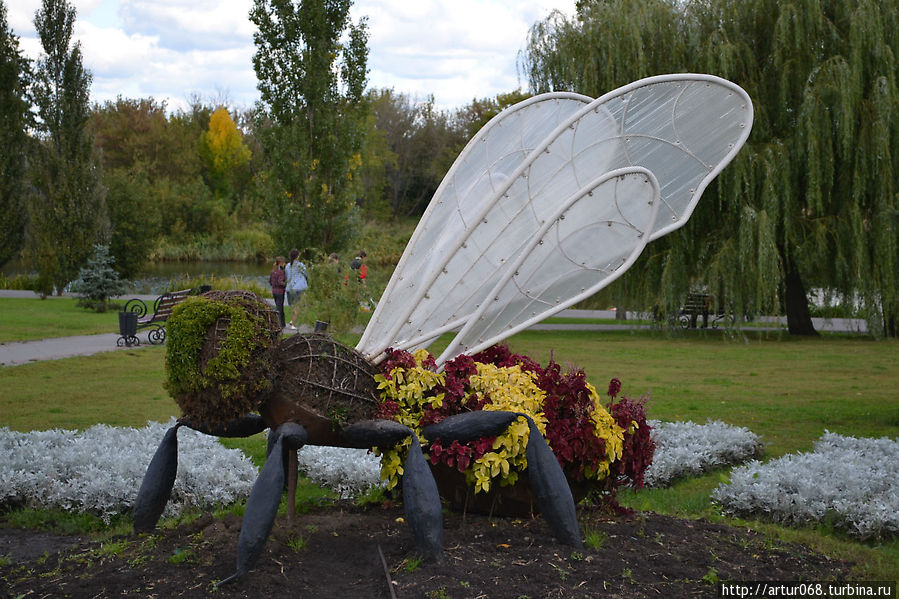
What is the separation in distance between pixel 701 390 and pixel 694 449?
4613mm

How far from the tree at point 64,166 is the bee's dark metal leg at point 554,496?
26.9 meters

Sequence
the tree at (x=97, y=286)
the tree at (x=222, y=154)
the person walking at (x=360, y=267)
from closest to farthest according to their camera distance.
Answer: the person walking at (x=360, y=267) → the tree at (x=97, y=286) → the tree at (x=222, y=154)

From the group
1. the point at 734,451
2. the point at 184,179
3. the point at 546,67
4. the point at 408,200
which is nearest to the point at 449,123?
the point at 408,200

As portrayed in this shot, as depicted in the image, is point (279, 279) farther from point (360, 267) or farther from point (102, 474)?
point (102, 474)

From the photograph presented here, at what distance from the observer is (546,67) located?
19.2 m

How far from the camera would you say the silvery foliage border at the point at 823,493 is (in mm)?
5461

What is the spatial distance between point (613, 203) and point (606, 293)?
1482 centimetres

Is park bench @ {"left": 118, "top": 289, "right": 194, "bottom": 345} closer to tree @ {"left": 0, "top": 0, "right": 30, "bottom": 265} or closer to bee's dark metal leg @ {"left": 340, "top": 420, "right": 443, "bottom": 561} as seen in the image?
bee's dark metal leg @ {"left": 340, "top": 420, "right": 443, "bottom": 561}

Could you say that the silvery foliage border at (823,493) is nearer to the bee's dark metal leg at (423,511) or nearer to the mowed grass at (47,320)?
the bee's dark metal leg at (423,511)

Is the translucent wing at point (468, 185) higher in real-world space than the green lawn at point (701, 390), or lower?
higher

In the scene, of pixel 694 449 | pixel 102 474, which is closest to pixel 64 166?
pixel 102 474

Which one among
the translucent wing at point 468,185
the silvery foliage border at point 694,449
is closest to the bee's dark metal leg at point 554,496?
the translucent wing at point 468,185

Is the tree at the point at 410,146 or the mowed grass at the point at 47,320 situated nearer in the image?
the mowed grass at the point at 47,320

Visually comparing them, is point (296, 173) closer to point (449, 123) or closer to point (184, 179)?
point (184, 179)
